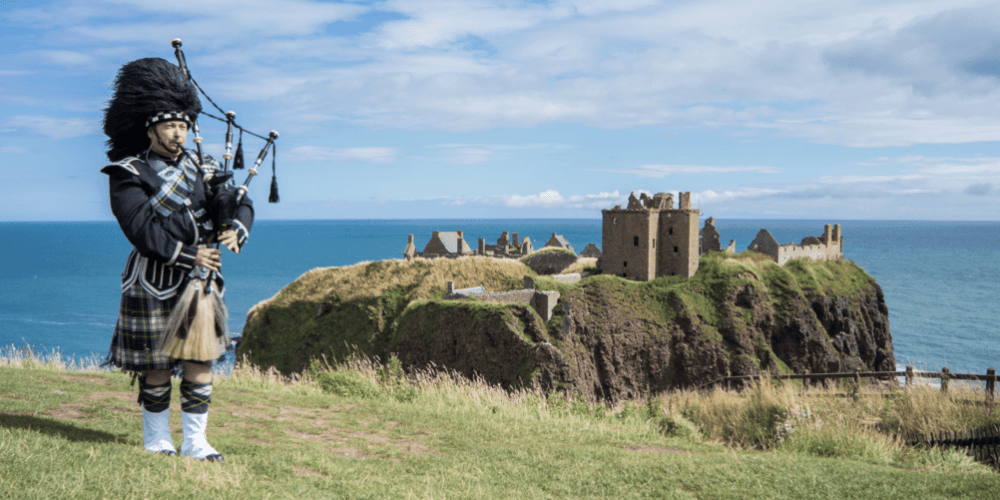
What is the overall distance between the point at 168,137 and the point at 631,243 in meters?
38.0

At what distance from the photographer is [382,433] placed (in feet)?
22.5

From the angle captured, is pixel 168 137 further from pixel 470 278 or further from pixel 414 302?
pixel 470 278

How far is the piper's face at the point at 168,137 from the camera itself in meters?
5.35

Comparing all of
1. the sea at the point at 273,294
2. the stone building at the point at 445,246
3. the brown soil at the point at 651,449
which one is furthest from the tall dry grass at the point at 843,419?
the stone building at the point at 445,246

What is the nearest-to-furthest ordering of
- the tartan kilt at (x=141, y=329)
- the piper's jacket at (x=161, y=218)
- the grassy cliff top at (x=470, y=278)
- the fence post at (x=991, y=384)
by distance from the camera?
the piper's jacket at (x=161, y=218) → the tartan kilt at (x=141, y=329) → the fence post at (x=991, y=384) → the grassy cliff top at (x=470, y=278)

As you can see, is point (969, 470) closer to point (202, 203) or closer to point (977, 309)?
point (202, 203)

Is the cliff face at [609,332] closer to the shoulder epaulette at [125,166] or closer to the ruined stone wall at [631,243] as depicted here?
the ruined stone wall at [631,243]

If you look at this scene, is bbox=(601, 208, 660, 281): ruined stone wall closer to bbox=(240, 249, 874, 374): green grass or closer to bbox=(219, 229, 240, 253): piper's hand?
bbox=(240, 249, 874, 374): green grass

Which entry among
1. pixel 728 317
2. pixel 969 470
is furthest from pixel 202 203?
pixel 728 317

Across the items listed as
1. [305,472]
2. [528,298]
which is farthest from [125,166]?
[528,298]

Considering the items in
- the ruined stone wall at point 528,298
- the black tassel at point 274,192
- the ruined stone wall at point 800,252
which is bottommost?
the ruined stone wall at point 528,298

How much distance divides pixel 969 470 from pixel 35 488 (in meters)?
9.17

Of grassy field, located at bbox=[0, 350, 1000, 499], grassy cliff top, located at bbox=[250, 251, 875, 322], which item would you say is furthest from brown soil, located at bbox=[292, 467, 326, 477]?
grassy cliff top, located at bbox=[250, 251, 875, 322]

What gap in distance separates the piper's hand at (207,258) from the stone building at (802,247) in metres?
49.4
